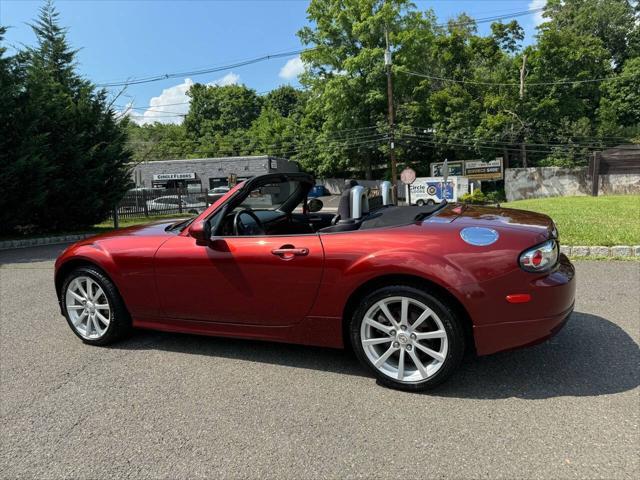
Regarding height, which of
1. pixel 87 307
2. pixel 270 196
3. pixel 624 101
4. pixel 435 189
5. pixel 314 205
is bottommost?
pixel 435 189

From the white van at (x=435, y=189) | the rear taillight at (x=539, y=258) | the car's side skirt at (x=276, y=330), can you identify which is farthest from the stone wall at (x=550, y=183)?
the car's side skirt at (x=276, y=330)


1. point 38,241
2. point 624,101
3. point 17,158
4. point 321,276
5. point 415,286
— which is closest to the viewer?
point 415,286

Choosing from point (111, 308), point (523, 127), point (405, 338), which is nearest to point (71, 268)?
point (111, 308)

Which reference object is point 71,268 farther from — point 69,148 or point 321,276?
point 69,148

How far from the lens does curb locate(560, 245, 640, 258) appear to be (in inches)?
280

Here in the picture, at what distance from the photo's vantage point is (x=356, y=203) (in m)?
3.54

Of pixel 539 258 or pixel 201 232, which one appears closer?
pixel 539 258

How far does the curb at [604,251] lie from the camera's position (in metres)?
7.11

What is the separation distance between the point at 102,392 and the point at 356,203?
7.65 feet

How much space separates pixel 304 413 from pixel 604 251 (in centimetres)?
653

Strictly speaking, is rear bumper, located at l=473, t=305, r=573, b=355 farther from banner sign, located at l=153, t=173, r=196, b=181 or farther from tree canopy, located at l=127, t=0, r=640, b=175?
banner sign, located at l=153, t=173, r=196, b=181

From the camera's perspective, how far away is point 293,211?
4598mm

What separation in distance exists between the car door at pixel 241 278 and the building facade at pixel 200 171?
4286 centimetres

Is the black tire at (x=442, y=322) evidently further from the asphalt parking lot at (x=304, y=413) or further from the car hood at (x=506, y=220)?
the car hood at (x=506, y=220)
